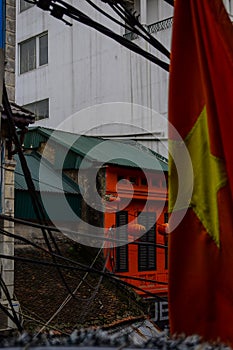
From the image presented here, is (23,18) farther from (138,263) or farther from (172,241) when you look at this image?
(172,241)

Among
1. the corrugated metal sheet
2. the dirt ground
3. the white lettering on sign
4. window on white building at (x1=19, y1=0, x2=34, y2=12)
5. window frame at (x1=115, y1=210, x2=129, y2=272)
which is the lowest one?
the white lettering on sign

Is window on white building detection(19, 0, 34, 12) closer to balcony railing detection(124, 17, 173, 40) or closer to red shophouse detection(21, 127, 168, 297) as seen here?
balcony railing detection(124, 17, 173, 40)

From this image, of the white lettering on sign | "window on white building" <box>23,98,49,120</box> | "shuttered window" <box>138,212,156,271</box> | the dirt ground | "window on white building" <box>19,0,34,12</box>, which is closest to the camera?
the dirt ground

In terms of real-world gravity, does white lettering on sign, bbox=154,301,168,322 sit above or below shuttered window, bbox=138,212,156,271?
below

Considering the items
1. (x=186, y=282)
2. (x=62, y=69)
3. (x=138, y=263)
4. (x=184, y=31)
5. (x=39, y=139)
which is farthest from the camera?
(x=62, y=69)

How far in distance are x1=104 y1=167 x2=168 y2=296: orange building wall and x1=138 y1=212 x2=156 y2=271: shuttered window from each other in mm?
161

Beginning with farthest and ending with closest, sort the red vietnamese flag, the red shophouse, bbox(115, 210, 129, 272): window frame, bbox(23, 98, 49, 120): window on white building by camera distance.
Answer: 1. bbox(23, 98, 49, 120): window on white building
2. the red shophouse
3. bbox(115, 210, 129, 272): window frame
4. the red vietnamese flag

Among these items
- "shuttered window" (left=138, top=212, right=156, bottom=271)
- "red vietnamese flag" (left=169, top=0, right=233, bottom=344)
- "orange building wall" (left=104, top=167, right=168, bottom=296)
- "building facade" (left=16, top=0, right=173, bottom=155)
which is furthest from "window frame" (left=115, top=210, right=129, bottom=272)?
"red vietnamese flag" (left=169, top=0, right=233, bottom=344)

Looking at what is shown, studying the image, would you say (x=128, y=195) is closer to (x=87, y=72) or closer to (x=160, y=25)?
(x=160, y=25)

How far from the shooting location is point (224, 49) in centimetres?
376

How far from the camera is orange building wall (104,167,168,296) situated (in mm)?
17641

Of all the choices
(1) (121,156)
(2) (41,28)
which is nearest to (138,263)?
(1) (121,156)

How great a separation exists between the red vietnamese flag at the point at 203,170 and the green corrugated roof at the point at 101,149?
45.5 ft

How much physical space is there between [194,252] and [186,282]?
8.2 inches
